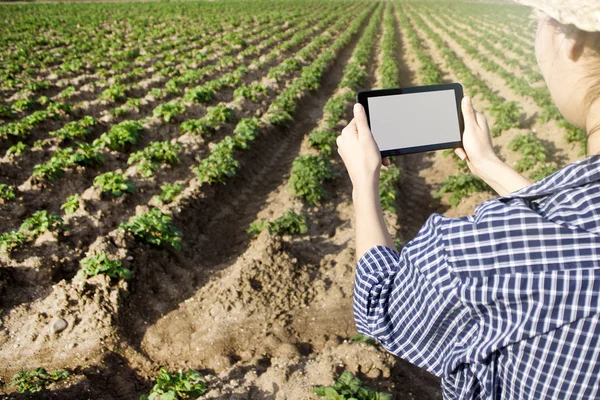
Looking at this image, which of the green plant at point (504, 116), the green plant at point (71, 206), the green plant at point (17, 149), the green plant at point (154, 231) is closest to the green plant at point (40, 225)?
the green plant at point (71, 206)

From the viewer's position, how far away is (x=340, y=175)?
8.26m

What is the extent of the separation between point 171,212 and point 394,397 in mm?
4099

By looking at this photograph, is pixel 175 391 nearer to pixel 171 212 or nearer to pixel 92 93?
pixel 171 212

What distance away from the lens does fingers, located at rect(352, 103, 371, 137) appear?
5.66 feet

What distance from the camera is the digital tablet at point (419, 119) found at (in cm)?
191

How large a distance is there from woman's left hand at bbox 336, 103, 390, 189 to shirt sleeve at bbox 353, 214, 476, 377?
0.29m

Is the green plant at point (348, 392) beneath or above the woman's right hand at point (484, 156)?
beneath

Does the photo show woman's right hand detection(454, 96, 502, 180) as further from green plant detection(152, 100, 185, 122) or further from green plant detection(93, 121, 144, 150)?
green plant detection(152, 100, 185, 122)

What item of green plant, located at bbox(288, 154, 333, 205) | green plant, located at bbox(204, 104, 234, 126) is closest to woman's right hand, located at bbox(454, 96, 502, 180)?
green plant, located at bbox(288, 154, 333, 205)

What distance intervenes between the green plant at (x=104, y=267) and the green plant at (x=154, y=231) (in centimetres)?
59

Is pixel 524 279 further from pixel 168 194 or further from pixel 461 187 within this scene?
pixel 461 187

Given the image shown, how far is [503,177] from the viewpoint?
6.42 ft

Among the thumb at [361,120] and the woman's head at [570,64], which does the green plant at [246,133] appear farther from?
the woman's head at [570,64]

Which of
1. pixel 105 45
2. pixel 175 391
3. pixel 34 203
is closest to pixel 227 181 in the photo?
pixel 34 203
